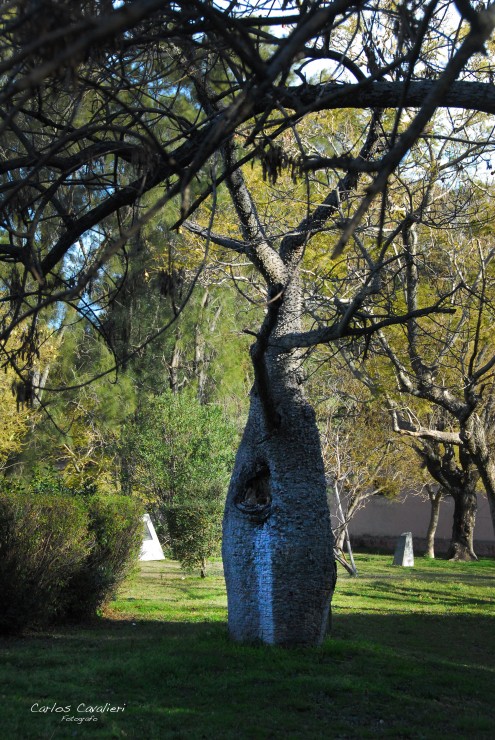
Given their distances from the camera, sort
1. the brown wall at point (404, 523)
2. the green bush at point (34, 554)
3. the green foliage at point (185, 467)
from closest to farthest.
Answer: the green bush at point (34, 554)
the green foliage at point (185, 467)
the brown wall at point (404, 523)

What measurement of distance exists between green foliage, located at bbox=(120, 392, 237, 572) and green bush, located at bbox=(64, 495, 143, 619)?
5088 mm

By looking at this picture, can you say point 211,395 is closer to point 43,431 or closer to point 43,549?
point 43,431

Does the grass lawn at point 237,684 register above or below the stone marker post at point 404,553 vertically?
below

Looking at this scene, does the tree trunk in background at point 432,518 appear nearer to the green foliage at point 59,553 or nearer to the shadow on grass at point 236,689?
the green foliage at point 59,553

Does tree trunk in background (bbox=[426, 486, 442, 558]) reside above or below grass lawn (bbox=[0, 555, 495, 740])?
above

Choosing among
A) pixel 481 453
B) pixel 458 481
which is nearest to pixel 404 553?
pixel 458 481

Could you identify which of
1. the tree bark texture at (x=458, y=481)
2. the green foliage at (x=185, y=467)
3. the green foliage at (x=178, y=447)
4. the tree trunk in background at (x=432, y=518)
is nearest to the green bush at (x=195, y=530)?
the green foliage at (x=185, y=467)

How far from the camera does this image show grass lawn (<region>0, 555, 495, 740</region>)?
6.03 m

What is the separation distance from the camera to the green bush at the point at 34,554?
965 cm

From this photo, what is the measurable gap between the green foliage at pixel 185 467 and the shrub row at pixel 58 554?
535 cm

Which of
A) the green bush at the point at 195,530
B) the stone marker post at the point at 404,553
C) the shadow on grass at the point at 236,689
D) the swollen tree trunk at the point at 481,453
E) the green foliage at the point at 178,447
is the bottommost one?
the shadow on grass at the point at 236,689

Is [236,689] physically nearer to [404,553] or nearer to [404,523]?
[404,553]

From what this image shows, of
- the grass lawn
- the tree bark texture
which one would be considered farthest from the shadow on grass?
the tree bark texture

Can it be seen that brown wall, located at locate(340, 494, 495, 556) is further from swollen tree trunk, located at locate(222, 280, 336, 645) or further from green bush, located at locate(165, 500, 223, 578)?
swollen tree trunk, located at locate(222, 280, 336, 645)
